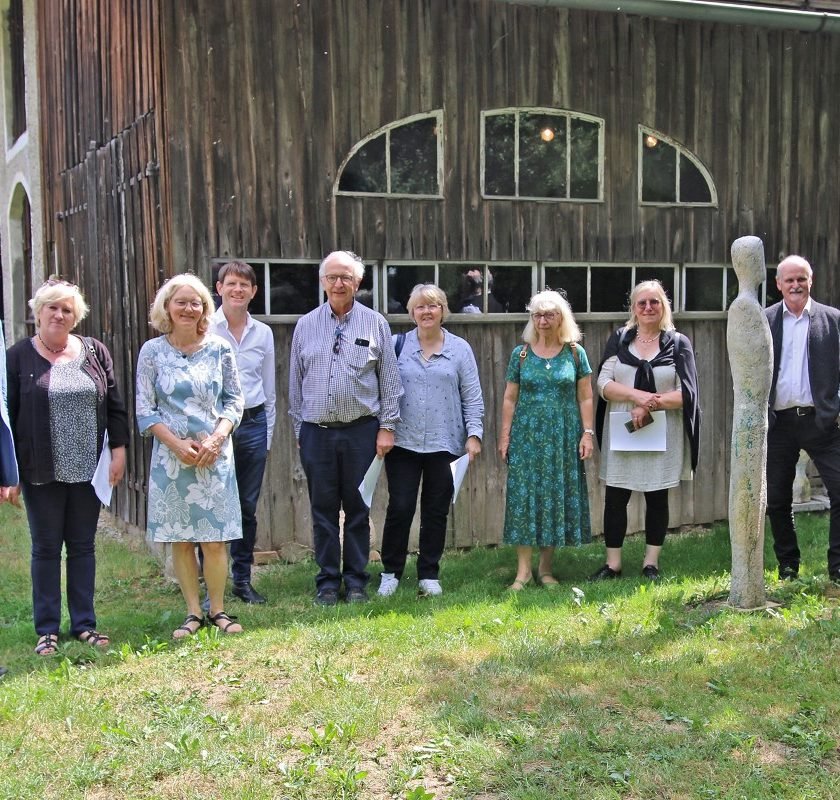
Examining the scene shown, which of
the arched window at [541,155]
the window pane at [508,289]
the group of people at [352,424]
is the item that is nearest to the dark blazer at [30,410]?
the group of people at [352,424]

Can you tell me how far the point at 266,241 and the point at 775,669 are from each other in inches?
166

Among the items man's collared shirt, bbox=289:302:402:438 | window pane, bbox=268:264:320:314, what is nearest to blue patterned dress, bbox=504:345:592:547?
man's collared shirt, bbox=289:302:402:438

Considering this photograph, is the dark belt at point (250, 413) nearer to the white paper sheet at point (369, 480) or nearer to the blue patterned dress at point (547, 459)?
the white paper sheet at point (369, 480)

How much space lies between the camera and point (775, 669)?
4609 millimetres

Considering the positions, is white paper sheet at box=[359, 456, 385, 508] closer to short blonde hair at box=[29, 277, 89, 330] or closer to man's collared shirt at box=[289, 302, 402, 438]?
man's collared shirt at box=[289, 302, 402, 438]

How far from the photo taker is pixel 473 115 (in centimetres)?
744

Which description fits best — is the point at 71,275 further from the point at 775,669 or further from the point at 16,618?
the point at 775,669

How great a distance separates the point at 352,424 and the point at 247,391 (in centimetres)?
66

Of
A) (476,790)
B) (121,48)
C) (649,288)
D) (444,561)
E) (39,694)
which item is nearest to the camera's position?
(476,790)

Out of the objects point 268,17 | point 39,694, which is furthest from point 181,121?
point 39,694

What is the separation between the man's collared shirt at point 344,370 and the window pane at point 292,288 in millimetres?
1118

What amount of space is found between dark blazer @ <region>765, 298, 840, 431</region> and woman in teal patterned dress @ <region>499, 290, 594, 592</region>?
1.13 m

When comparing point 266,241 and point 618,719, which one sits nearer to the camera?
point 618,719

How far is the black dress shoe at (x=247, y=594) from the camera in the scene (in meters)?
6.00
